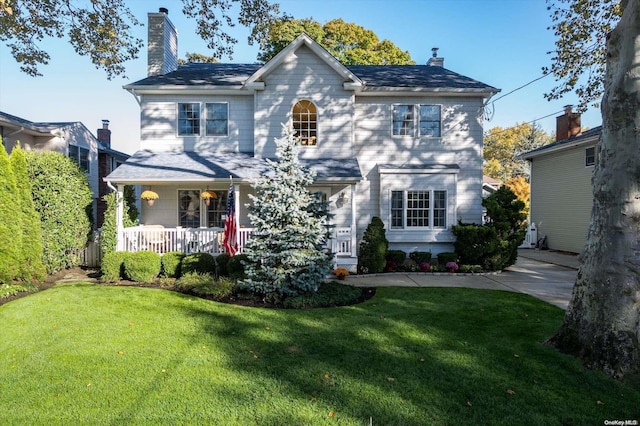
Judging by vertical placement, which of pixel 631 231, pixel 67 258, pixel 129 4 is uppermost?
pixel 129 4

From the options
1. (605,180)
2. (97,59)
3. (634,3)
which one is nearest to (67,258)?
(97,59)

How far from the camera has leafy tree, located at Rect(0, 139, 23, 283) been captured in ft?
25.9

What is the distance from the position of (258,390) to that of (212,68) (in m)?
14.4

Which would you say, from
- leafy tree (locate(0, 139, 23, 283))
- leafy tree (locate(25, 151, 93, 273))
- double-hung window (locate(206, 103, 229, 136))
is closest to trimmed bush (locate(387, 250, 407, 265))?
double-hung window (locate(206, 103, 229, 136))

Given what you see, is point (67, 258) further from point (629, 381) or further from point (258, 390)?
point (629, 381)

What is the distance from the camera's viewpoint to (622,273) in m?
4.41

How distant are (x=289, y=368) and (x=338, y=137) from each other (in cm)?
936

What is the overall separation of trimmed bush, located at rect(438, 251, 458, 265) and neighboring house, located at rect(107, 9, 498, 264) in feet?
2.65

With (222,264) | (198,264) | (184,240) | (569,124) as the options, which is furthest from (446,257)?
(569,124)

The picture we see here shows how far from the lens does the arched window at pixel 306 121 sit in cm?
1238

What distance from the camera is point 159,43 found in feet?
45.8

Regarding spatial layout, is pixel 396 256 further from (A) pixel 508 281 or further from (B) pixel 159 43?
(B) pixel 159 43

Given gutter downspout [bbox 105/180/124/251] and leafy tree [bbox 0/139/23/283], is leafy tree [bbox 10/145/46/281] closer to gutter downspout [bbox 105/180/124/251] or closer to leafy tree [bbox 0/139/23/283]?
leafy tree [bbox 0/139/23/283]

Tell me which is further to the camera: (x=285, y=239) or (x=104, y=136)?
(x=104, y=136)
